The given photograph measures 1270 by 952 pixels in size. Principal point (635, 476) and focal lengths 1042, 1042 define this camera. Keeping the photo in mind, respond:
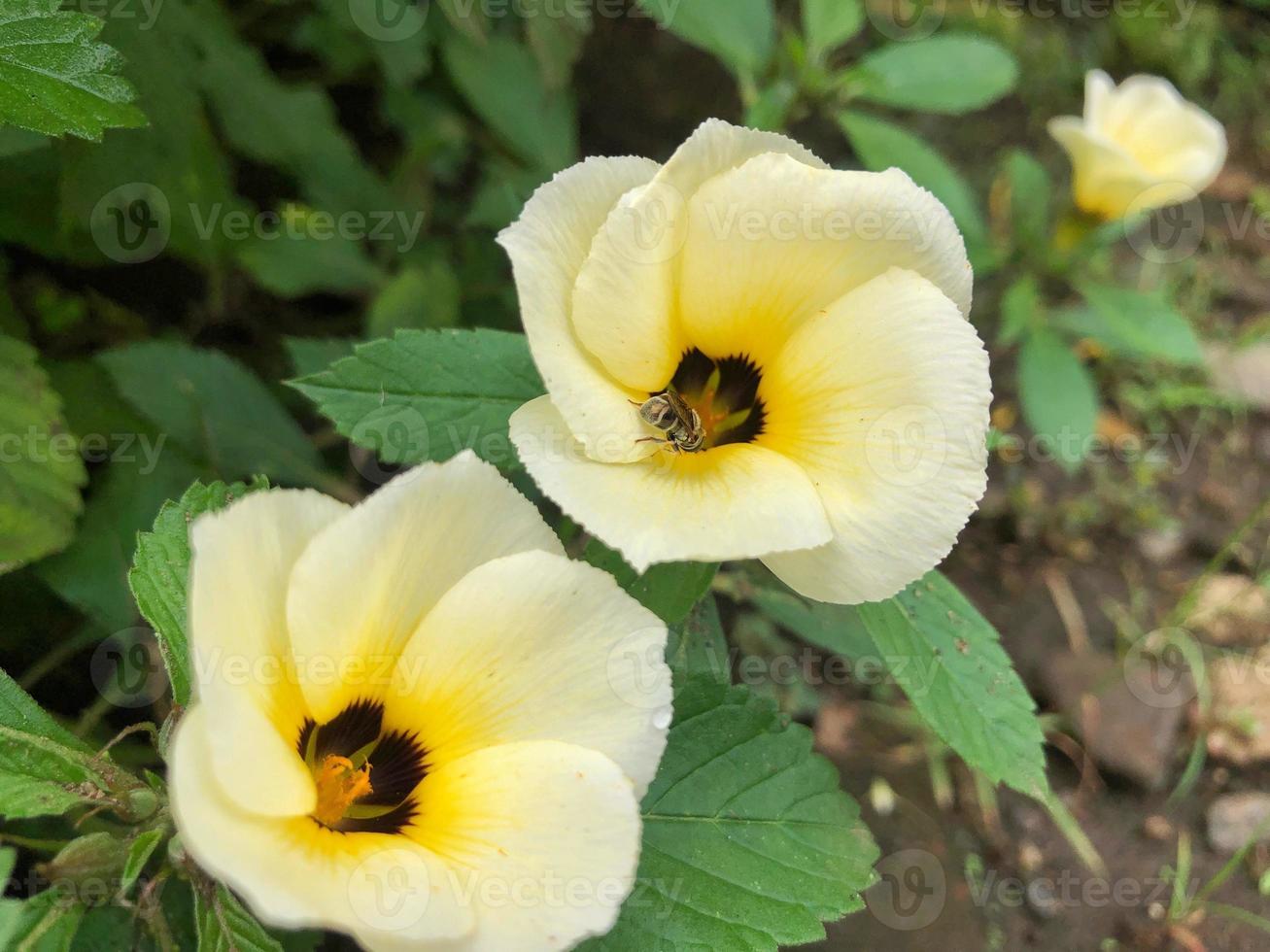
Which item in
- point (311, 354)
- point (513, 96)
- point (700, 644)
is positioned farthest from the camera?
point (513, 96)

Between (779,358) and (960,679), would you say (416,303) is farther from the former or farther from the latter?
(960,679)

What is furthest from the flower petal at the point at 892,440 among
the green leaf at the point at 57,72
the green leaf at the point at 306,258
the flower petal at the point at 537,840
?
the green leaf at the point at 306,258

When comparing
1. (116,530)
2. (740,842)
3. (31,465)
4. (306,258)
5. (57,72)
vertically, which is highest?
(57,72)

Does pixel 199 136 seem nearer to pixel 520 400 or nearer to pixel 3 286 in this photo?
pixel 3 286

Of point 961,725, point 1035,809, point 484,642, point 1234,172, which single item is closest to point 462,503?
point 484,642

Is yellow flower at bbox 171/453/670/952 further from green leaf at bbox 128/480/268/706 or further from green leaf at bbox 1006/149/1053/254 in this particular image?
green leaf at bbox 1006/149/1053/254

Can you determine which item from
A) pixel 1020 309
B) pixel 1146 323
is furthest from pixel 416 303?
pixel 1146 323
